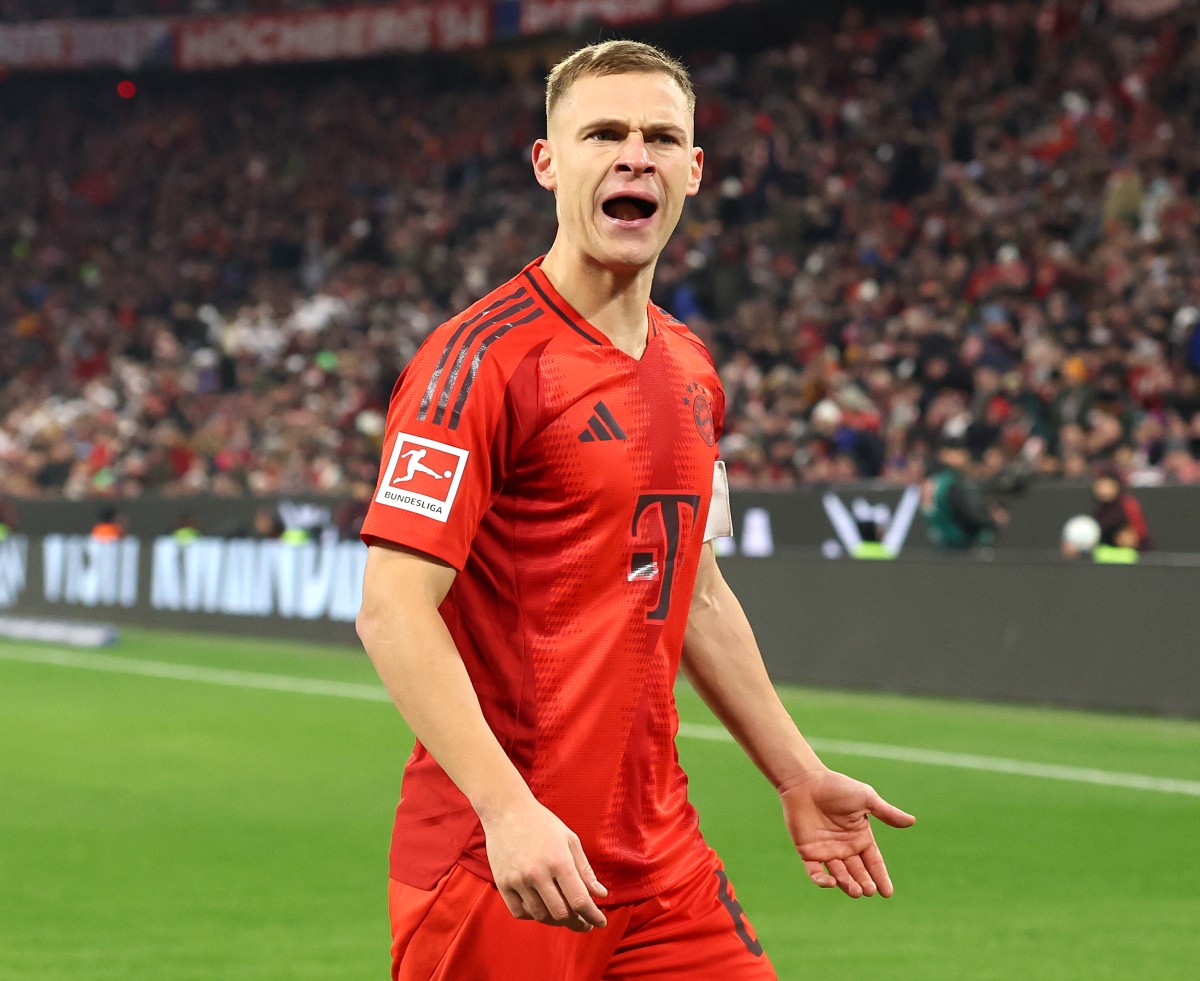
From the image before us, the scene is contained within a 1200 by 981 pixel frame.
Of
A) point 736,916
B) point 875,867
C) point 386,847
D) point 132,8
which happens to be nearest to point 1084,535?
point 386,847

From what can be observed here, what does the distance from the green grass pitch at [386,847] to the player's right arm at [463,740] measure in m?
3.75

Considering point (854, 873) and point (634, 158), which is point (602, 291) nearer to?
point (634, 158)

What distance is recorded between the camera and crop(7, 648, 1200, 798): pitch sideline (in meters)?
10.7

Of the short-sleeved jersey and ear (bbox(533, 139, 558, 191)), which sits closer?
the short-sleeved jersey

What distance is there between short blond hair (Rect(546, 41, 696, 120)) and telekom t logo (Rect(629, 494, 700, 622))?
613mm

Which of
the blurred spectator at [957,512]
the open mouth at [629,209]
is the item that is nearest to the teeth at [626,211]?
the open mouth at [629,209]

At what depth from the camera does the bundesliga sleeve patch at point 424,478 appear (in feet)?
9.73

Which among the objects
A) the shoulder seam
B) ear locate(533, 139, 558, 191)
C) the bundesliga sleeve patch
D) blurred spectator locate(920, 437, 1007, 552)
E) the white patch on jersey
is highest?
ear locate(533, 139, 558, 191)

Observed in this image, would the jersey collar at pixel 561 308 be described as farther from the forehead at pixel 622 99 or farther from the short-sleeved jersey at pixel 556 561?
the forehead at pixel 622 99

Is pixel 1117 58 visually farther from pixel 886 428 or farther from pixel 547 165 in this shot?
pixel 547 165

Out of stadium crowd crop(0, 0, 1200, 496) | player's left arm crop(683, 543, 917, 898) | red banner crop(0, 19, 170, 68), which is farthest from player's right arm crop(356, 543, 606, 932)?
Answer: red banner crop(0, 19, 170, 68)

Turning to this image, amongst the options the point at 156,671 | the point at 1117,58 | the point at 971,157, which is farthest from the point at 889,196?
the point at 156,671

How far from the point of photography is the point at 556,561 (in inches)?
123

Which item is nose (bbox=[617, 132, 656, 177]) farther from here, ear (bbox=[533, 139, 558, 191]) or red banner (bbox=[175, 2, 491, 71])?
red banner (bbox=[175, 2, 491, 71])
